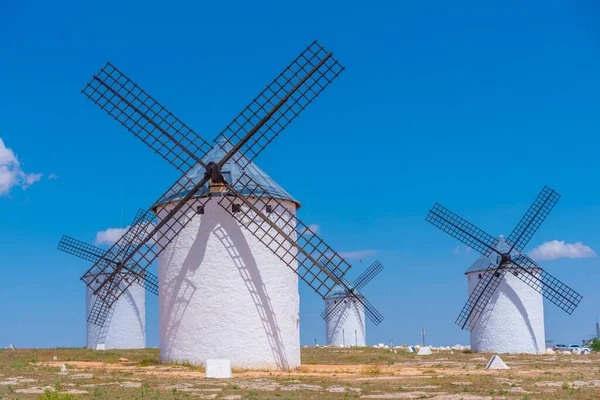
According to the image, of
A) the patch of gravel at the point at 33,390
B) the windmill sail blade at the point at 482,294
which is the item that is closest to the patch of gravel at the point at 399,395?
the patch of gravel at the point at 33,390

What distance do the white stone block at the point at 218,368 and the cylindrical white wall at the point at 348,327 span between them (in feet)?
123

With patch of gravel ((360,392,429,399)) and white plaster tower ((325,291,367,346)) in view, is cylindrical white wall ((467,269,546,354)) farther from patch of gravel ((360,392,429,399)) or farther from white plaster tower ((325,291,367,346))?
patch of gravel ((360,392,429,399))

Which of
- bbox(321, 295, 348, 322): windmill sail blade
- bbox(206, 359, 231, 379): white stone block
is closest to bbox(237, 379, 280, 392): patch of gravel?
bbox(206, 359, 231, 379): white stone block

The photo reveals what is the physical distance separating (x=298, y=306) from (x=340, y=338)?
3357cm

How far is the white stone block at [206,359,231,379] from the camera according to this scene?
63.7ft

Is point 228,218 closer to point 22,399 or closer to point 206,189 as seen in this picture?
point 206,189

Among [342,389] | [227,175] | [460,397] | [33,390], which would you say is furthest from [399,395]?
[227,175]

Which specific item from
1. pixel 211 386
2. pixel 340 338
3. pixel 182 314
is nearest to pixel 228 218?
pixel 182 314

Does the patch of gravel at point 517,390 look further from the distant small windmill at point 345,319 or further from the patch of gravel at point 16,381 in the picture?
the distant small windmill at point 345,319

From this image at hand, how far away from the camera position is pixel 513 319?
A: 124ft

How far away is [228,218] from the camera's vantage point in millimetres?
22859

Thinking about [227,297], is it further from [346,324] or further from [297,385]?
[346,324]

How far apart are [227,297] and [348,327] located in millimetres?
35648

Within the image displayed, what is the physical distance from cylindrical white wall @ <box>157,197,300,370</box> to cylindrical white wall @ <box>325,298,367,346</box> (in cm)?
3391
